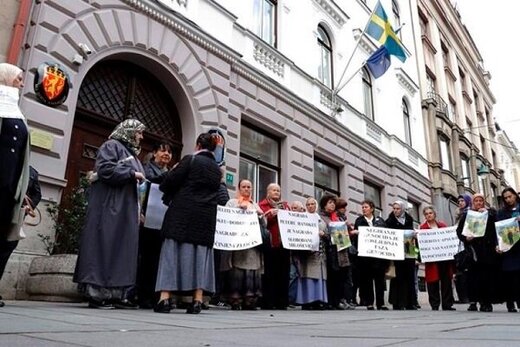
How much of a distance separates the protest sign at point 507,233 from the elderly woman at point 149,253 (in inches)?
192

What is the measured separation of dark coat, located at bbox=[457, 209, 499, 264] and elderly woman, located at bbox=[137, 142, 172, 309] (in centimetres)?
473

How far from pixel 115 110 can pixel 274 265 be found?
11.9 ft

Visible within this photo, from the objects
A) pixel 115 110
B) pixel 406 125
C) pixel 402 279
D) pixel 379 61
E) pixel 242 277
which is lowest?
pixel 242 277

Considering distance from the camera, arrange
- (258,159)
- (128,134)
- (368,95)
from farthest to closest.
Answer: (368,95) → (258,159) → (128,134)

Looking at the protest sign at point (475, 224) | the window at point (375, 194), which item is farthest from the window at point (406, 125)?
the protest sign at point (475, 224)

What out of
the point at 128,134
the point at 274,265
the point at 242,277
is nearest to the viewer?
the point at 128,134

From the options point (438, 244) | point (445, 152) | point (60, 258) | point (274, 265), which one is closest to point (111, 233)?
point (60, 258)

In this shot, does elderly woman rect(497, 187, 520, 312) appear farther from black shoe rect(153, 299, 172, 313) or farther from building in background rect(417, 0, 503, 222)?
building in background rect(417, 0, 503, 222)

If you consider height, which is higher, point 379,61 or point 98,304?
point 379,61

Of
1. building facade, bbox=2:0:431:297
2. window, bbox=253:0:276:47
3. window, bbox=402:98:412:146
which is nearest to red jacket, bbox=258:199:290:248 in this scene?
building facade, bbox=2:0:431:297

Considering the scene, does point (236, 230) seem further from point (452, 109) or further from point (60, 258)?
point (452, 109)

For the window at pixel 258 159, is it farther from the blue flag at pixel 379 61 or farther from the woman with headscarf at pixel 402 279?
the blue flag at pixel 379 61

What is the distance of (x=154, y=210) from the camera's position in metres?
5.39

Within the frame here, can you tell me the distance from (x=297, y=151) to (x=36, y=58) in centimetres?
647
